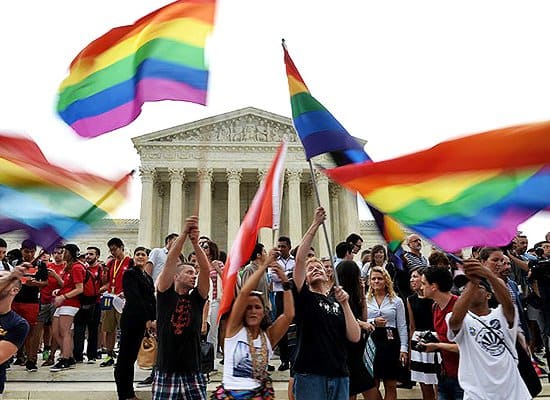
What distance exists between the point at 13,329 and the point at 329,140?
2854 millimetres

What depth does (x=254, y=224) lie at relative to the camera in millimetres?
3939

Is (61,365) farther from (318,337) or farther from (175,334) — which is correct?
(318,337)

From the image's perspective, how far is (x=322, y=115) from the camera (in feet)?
14.0

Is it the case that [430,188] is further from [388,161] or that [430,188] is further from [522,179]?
[522,179]

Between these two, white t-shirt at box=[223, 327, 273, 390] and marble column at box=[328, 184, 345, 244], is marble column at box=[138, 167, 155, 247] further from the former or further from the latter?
white t-shirt at box=[223, 327, 273, 390]

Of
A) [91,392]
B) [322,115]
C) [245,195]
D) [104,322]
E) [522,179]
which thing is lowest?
[91,392]

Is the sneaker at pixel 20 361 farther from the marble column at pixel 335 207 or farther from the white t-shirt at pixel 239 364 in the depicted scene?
the marble column at pixel 335 207

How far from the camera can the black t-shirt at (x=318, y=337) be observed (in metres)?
3.64

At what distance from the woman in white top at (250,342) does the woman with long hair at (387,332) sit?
1.82 meters

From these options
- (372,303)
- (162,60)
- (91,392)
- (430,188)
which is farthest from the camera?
(91,392)

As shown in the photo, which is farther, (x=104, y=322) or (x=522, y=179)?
(x=104, y=322)

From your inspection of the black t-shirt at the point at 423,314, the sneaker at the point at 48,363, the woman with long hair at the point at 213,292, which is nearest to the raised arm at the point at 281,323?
the black t-shirt at the point at 423,314

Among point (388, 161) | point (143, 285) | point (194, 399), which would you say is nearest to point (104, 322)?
point (143, 285)

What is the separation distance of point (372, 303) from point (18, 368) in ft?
17.7
